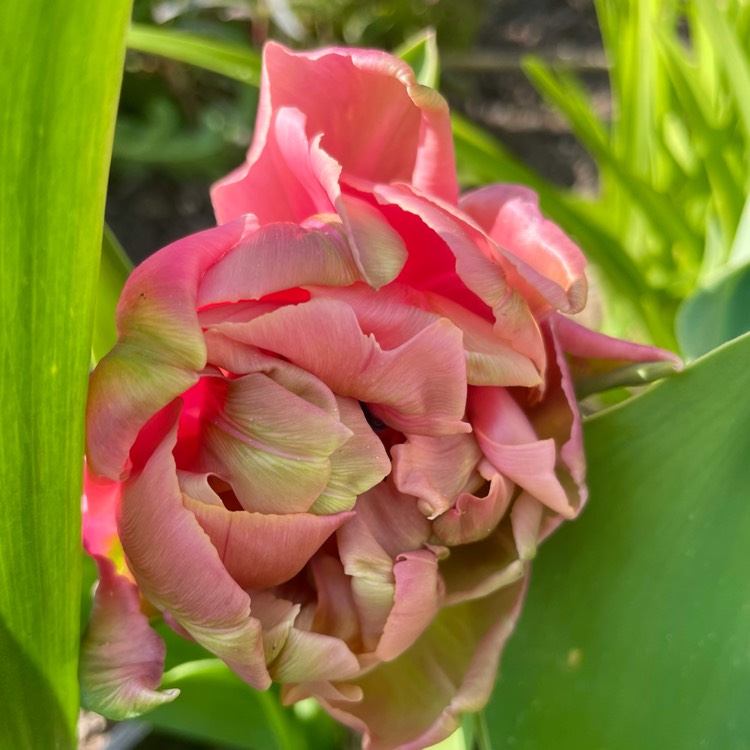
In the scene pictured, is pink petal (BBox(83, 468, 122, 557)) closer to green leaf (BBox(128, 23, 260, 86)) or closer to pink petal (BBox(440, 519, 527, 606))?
pink petal (BBox(440, 519, 527, 606))

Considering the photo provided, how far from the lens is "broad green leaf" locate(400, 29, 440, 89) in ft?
0.89

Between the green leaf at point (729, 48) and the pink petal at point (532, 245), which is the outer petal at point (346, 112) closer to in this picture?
the pink petal at point (532, 245)

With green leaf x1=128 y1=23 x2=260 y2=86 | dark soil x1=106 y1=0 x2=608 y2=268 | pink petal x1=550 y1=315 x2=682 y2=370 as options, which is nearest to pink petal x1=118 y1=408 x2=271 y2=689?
pink petal x1=550 y1=315 x2=682 y2=370

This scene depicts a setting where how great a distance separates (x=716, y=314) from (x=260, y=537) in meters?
0.18

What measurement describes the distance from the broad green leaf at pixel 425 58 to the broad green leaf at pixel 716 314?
120 millimetres

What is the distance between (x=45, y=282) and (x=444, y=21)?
102 centimetres

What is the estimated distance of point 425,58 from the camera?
29cm

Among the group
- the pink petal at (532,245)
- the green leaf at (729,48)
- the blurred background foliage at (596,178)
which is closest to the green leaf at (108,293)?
the blurred background foliage at (596,178)

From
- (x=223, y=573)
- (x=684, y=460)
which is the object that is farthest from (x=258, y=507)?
(x=684, y=460)

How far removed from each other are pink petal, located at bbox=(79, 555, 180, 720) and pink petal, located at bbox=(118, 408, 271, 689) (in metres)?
0.02

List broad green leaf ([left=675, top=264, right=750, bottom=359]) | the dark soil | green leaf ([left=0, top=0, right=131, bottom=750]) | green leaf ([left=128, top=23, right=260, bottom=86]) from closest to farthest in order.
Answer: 1. green leaf ([left=0, top=0, right=131, bottom=750])
2. broad green leaf ([left=675, top=264, right=750, bottom=359])
3. green leaf ([left=128, top=23, right=260, bottom=86])
4. the dark soil

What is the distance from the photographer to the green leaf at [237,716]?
289mm

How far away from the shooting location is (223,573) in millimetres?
168

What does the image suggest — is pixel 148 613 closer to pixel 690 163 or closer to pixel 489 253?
pixel 489 253
